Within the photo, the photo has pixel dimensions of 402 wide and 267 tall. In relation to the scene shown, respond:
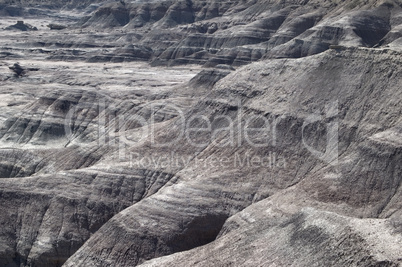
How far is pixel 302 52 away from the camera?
76.1 meters

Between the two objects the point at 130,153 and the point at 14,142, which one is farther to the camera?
the point at 14,142

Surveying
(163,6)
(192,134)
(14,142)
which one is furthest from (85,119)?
(163,6)

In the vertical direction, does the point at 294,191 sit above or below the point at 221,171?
above

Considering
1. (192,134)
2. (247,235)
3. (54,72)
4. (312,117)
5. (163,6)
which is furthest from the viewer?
(163,6)

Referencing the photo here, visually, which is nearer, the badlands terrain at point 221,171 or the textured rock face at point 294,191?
the textured rock face at point 294,191

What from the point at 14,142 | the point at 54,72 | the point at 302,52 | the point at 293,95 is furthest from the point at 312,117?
the point at 54,72

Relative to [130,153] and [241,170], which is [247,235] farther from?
[130,153]

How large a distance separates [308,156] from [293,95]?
5002 millimetres

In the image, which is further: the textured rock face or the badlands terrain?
the badlands terrain

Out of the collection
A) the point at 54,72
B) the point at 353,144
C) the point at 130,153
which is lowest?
the point at 54,72

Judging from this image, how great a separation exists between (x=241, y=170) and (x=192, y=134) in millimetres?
5753

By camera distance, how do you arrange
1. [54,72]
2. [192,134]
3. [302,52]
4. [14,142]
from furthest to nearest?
[54,72] < [302,52] < [14,142] < [192,134]

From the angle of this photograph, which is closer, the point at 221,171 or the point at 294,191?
the point at 294,191

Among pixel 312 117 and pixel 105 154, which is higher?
pixel 312 117
